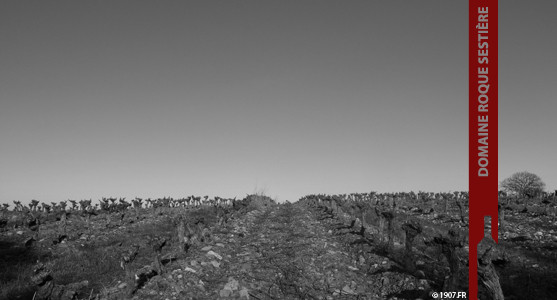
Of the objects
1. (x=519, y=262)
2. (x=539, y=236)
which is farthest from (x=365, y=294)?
(x=539, y=236)

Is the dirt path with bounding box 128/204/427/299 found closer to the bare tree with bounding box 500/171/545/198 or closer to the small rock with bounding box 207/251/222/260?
the small rock with bounding box 207/251/222/260

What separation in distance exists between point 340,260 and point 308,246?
2.18 m

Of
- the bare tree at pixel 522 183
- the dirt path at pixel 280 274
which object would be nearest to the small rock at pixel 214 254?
the dirt path at pixel 280 274

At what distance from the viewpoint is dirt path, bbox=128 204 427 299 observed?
7234mm

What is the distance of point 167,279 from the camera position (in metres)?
7.71

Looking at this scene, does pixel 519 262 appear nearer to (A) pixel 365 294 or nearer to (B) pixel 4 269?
(A) pixel 365 294

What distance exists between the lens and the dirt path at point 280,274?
723 cm

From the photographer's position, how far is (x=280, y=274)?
8664 millimetres

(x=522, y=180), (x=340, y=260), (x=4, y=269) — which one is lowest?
(x=4, y=269)

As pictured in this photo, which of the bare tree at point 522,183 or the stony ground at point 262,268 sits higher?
the bare tree at point 522,183

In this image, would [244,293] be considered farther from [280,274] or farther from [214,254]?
[214,254]

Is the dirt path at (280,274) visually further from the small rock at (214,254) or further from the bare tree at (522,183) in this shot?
the bare tree at (522,183)

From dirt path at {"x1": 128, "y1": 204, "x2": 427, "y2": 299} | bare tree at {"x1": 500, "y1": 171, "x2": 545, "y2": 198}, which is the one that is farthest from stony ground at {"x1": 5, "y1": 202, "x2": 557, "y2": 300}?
bare tree at {"x1": 500, "y1": 171, "x2": 545, "y2": 198}

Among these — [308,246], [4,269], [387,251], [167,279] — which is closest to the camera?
[167,279]
